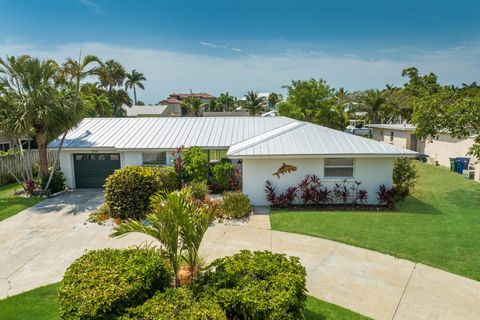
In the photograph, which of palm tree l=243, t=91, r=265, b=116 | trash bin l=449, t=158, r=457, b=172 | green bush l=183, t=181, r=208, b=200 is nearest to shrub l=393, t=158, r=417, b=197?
trash bin l=449, t=158, r=457, b=172

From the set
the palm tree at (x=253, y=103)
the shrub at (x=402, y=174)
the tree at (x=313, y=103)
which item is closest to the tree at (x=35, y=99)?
the shrub at (x=402, y=174)

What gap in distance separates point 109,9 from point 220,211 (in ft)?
39.7

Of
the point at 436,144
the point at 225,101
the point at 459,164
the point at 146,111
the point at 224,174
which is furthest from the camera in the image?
the point at 225,101

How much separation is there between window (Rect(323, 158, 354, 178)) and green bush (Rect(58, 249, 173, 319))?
10091 mm

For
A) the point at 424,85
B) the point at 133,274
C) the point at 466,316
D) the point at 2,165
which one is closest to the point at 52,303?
the point at 133,274

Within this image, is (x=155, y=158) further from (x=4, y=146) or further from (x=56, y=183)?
(x=4, y=146)

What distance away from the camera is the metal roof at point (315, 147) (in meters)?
13.4

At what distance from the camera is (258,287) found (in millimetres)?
5242

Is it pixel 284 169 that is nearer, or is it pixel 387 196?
pixel 387 196

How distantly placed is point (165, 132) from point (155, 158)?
2152 mm

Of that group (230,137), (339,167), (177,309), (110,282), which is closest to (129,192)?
(110,282)

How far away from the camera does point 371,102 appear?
44.3m

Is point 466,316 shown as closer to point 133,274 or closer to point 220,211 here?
point 133,274

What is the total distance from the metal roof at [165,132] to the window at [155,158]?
60 cm
